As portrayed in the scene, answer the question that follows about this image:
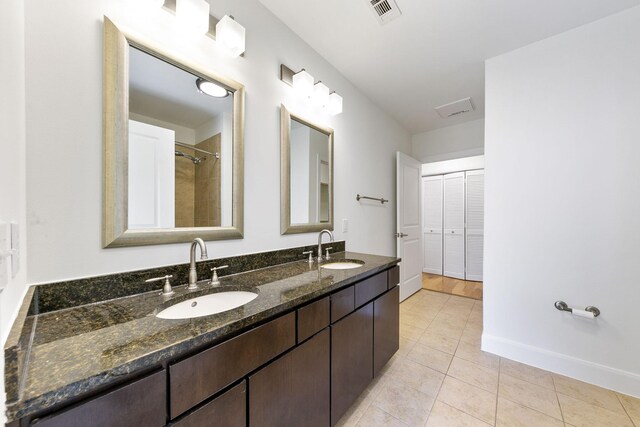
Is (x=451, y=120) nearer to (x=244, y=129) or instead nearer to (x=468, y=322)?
(x=468, y=322)

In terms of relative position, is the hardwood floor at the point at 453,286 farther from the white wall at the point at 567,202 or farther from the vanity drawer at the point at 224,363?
the vanity drawer at the point at 224,363

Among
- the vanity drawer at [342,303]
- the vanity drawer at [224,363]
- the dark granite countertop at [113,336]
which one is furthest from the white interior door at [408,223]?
the vanity drawer at [224,363]

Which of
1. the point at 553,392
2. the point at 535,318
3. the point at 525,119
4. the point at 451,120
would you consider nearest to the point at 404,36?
the point at 525,119

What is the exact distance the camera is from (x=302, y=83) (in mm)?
A: 1670

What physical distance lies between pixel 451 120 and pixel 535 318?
245 cm

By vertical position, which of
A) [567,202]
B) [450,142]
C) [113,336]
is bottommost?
[113,336]

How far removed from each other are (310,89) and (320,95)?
11 centimetres

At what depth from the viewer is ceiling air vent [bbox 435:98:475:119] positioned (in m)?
2.72

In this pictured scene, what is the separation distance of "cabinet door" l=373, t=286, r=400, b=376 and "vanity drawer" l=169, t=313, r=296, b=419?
0.81 meters

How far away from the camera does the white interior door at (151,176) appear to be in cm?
100

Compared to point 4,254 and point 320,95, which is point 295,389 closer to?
point 4,254

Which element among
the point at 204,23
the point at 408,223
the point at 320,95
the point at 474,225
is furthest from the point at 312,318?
the point at 474,225

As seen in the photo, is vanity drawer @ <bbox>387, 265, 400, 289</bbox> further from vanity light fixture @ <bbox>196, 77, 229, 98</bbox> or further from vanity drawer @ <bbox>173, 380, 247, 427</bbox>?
vanity light fixture @ <bbox>196, 77, 229, 98</bbox>

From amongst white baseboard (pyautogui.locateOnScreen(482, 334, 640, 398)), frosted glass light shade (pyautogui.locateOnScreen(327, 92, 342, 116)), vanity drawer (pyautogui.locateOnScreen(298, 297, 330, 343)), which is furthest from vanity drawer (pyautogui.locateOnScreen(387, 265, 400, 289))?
frosted glass light shade (pyautogui.locateOnScreen(327, 92, 342, 116))
